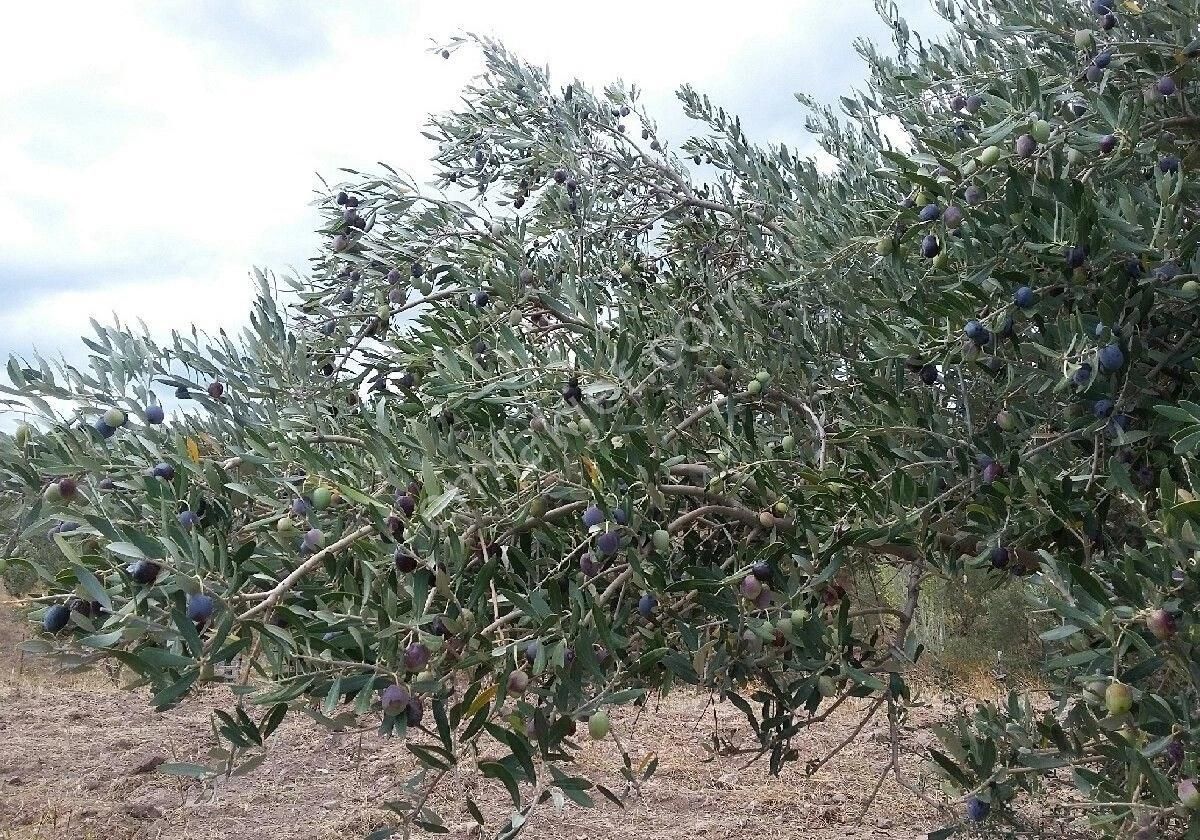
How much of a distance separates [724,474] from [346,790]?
535 centimetres

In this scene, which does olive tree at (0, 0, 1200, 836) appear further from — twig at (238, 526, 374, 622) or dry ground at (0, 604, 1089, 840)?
dry ground at (0, 604, 1089, 840)

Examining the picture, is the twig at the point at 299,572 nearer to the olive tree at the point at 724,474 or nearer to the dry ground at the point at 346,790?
the olive tree at the point at 724,474

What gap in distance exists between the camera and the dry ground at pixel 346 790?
5.50 meters

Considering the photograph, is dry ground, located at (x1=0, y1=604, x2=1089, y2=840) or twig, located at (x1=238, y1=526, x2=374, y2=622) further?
dry ground, located at (x1=0, y1=604, x2=1089, y2=840)

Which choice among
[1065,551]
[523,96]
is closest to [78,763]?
[523,96]

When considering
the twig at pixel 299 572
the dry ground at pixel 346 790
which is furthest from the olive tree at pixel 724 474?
the dry ground at pixel 346 790

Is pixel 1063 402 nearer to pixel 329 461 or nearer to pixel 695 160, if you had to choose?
pixel 329 461

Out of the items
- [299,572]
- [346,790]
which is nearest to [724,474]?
[299,572]

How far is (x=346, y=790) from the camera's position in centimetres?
641

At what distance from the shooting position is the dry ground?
217 inches

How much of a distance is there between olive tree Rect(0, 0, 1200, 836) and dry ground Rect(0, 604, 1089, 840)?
2.69 meters

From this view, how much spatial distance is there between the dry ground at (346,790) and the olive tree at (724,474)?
106 inches

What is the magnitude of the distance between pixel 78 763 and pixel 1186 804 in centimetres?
715

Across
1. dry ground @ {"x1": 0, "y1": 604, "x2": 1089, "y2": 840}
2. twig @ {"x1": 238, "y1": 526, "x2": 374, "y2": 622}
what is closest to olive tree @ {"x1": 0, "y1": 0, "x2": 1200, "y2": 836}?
twig @ {"x1": 238, "y1": 526, "x2": 374, "y2": 622}
